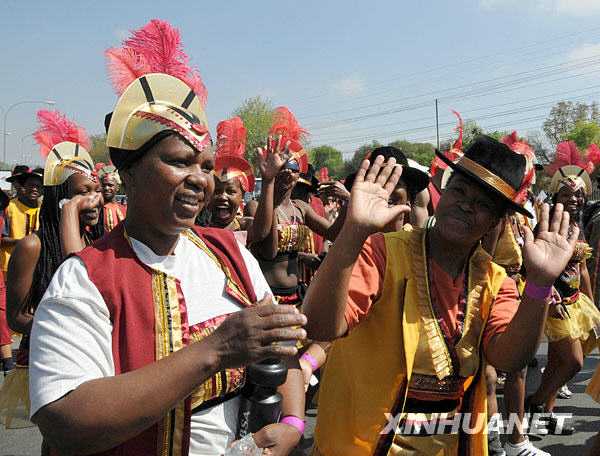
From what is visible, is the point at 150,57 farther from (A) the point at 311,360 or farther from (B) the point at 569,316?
(B) the point at 569,316

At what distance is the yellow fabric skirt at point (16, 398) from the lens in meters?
3.84

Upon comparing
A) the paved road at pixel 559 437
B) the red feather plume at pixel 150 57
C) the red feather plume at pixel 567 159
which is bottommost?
the paved road at pixel 559 437

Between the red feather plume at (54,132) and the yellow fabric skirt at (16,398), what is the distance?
151 centimetres

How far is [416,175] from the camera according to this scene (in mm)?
4684

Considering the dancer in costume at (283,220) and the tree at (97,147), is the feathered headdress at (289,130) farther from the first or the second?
the tree at (97,147)

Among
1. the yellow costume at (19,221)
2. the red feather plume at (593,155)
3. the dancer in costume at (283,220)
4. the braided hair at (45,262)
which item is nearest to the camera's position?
the braided hair at (45,262)

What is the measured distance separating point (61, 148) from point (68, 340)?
9.69ft

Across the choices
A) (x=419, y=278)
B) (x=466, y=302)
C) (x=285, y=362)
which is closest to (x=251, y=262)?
(x=285, y=362)

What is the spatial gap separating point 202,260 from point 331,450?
0.99 metres

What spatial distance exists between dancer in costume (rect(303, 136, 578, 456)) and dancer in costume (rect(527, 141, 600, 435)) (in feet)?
8.77

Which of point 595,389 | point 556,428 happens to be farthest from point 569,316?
point 595,389

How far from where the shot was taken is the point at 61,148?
4.07 meters

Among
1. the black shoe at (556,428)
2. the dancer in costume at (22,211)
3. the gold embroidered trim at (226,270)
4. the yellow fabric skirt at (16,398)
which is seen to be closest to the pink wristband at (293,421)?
the gold embroidered trim at (226,270)

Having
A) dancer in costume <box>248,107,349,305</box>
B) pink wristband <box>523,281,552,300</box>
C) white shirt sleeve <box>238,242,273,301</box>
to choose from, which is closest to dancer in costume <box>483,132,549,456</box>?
dancer in costume <box>248,107,349,305</box>
